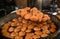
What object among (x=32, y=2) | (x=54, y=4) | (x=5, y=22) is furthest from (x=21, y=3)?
(x=5, y=22)

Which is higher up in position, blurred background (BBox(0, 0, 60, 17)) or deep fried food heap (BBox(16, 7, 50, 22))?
deep fried food heap (BBox(16, 7, 50, 22))

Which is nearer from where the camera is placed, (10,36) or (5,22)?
(10,36)

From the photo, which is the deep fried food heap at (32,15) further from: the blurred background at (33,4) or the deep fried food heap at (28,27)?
the blurred background at (33,4)

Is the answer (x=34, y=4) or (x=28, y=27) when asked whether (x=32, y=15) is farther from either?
(x=34, y=4)

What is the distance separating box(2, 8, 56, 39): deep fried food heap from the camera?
3.28 ft

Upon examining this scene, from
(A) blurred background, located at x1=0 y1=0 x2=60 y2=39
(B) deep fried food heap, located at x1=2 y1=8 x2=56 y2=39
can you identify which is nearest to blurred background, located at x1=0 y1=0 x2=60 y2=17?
(A) blurred background, located at x1=0 y1=0 x2=60 y2=39

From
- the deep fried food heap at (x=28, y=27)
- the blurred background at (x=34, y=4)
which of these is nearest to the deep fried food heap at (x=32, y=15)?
the deep fried food heap at (x=28, y=27)

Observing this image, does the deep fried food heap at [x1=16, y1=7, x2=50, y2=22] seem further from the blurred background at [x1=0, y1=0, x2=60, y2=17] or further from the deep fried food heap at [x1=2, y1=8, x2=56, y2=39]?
the blurred background at [x1=0, y1=0, x2=60, y2=17]

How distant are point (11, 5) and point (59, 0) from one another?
110 centimetres

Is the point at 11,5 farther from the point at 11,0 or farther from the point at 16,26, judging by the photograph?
the point at 16,26

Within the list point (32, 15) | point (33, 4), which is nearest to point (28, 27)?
point (32, 15)

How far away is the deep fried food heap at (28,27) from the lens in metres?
1.00

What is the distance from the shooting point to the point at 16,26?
109 cm

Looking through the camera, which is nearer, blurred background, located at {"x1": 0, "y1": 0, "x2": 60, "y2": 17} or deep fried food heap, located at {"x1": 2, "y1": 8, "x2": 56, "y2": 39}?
deep fried food heap, located at {"x1": 2, "y1": 8, "x2": 56, "y2": 39}
